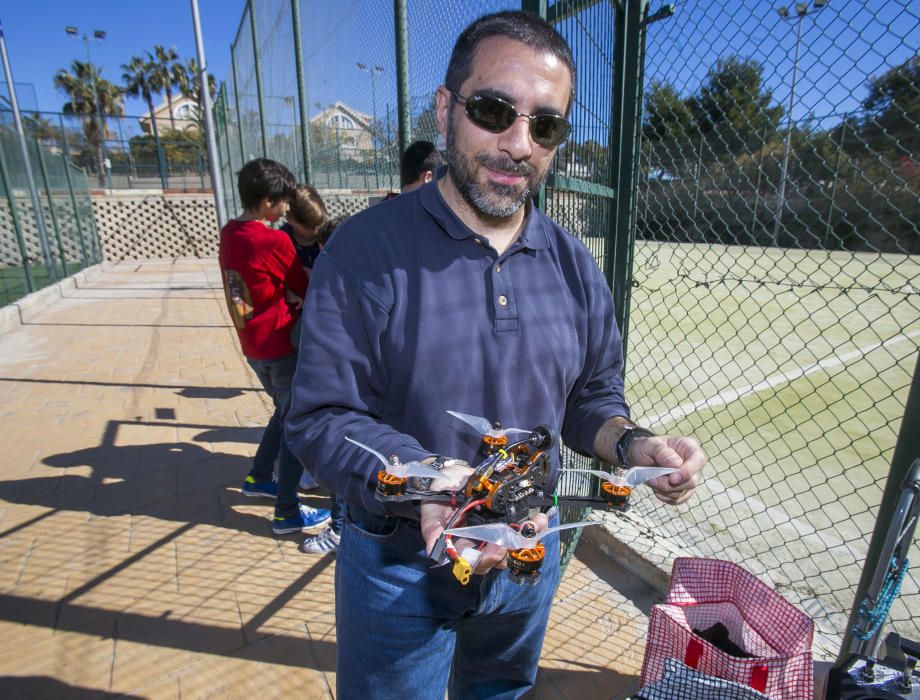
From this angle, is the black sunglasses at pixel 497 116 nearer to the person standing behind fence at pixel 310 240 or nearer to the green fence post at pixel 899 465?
the green fence post at pixel 899 465

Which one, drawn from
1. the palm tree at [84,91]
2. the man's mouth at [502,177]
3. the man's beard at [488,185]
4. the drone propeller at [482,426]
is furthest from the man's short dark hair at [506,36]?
the palm tree at [84,91]

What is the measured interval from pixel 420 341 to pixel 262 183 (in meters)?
2.37

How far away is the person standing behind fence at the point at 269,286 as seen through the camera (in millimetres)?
3199

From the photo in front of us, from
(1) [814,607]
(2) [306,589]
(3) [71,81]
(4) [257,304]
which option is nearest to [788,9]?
(1) [814,607]

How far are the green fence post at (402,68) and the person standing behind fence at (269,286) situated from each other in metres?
0.77

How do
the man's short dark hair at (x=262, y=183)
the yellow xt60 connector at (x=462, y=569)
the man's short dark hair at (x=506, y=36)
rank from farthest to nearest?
the man's short dark hair at (x=262, y=183) → the man's short dark hair at (x=506, y=36) → the yellow xt60 connector at (x=462, y=569)

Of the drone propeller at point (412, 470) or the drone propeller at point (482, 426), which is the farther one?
the drone propeller at point (482, 426)

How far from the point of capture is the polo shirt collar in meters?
1.41

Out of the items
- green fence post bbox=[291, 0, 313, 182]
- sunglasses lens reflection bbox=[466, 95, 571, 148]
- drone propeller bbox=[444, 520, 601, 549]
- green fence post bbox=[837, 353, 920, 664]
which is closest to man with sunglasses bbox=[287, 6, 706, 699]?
sunglasses lens reflection bbox=[466, 95, 571, 148]

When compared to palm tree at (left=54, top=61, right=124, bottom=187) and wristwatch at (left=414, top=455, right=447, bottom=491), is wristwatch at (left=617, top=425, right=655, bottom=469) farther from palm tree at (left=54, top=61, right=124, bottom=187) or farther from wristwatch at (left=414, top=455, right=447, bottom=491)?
palm tree at (left=54, top=61, right=124, bottom=187)

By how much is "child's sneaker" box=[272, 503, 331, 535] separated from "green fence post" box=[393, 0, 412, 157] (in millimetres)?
2268

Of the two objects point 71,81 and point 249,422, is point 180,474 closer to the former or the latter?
point 249,422

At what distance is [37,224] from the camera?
424 inches

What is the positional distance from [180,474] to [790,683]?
396 cm
